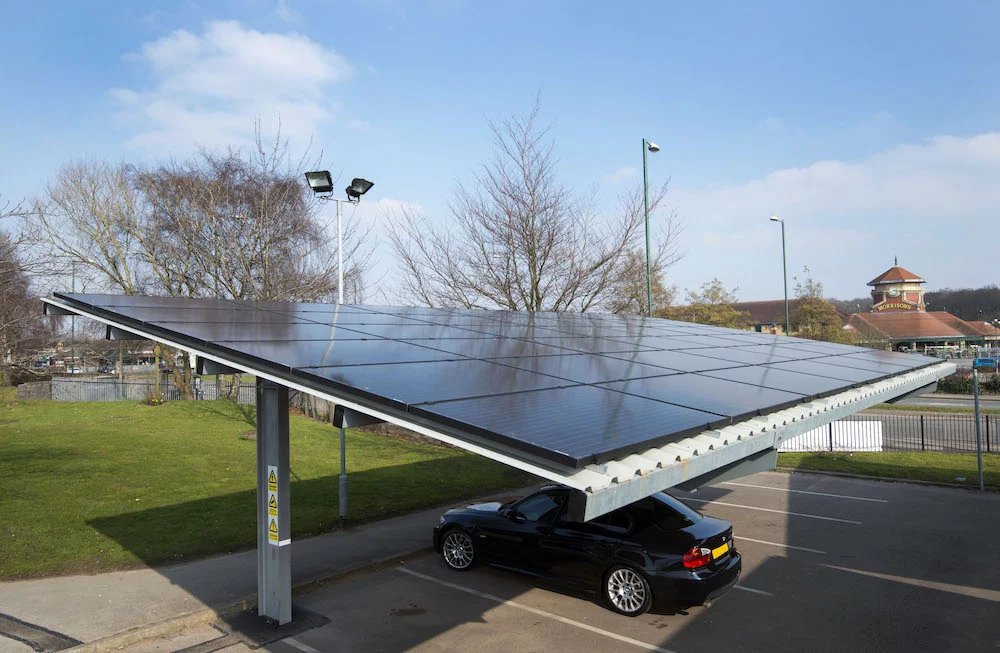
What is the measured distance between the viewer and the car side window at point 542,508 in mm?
10305

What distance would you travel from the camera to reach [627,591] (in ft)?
30.5

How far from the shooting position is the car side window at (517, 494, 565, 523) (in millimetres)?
10305

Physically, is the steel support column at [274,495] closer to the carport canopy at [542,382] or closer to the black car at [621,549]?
the carport canopy at [542,382]

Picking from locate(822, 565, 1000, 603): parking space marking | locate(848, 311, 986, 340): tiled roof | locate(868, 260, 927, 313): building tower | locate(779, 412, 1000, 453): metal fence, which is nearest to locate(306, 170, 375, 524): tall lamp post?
locate(822, 565, 1000, 603): parking space marking

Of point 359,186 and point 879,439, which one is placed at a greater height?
point 359,186

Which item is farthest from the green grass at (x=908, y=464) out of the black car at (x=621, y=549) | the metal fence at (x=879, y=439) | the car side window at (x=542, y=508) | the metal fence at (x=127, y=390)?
the metal fence at (x=127, y=390)

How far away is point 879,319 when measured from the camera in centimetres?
9075

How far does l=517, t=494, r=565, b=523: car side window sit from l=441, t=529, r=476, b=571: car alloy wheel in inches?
44.0

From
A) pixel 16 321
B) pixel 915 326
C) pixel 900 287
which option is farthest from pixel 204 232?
pixel 900 287

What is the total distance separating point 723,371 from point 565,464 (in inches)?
246

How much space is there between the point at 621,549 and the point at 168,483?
12.4 metres

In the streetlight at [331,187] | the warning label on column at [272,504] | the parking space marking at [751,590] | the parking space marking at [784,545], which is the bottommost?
the parking space marking at [784,545]

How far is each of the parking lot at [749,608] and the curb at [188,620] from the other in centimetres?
18

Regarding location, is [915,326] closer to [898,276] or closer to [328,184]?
[898,276]
